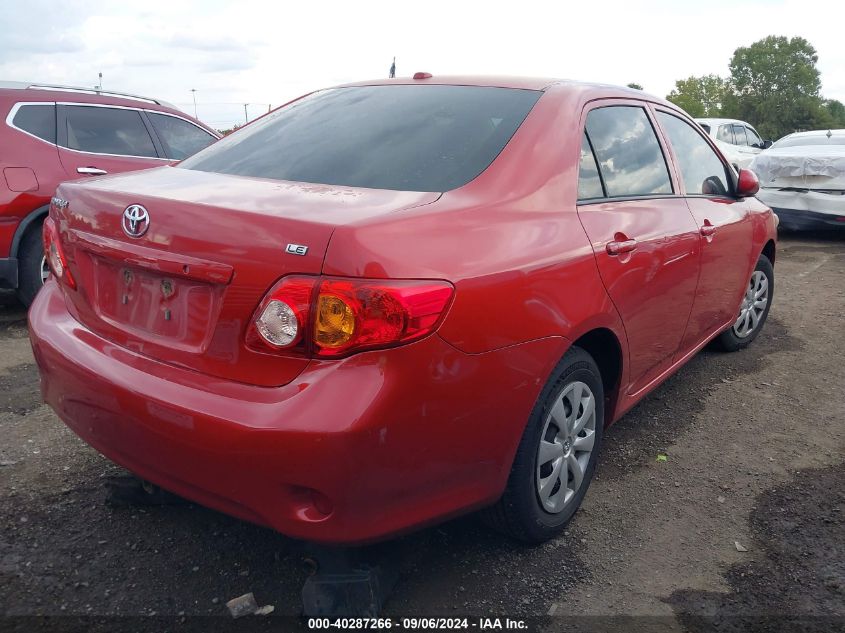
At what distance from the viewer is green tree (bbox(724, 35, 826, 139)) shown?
81.6 m

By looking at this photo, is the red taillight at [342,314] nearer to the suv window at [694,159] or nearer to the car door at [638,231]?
the car door at [638,231]

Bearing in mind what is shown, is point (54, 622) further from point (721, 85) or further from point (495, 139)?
point (721, 85)

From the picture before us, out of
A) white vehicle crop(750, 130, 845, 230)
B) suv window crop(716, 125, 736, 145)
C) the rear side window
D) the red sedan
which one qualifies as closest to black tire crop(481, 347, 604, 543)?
the red sedan

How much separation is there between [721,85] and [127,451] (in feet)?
322

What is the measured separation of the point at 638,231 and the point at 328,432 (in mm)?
1690

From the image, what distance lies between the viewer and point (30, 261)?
543 centimetres

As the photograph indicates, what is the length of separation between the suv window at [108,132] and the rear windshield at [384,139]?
132 inches

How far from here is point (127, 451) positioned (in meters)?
2.20

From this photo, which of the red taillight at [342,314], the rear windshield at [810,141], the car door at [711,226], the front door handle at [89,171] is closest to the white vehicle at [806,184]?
the rear windshield at [810,141]

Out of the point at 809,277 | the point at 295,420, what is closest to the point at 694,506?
the point at 295,420

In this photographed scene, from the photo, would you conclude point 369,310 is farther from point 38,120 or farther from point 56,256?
point 38,120

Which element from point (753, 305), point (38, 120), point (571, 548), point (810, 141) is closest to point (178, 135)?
point (38, 120)

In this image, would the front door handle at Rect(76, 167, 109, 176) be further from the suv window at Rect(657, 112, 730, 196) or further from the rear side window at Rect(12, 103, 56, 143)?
the suv window at Rect(657, 112, 730, 196)

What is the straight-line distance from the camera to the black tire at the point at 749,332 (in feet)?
16.1
